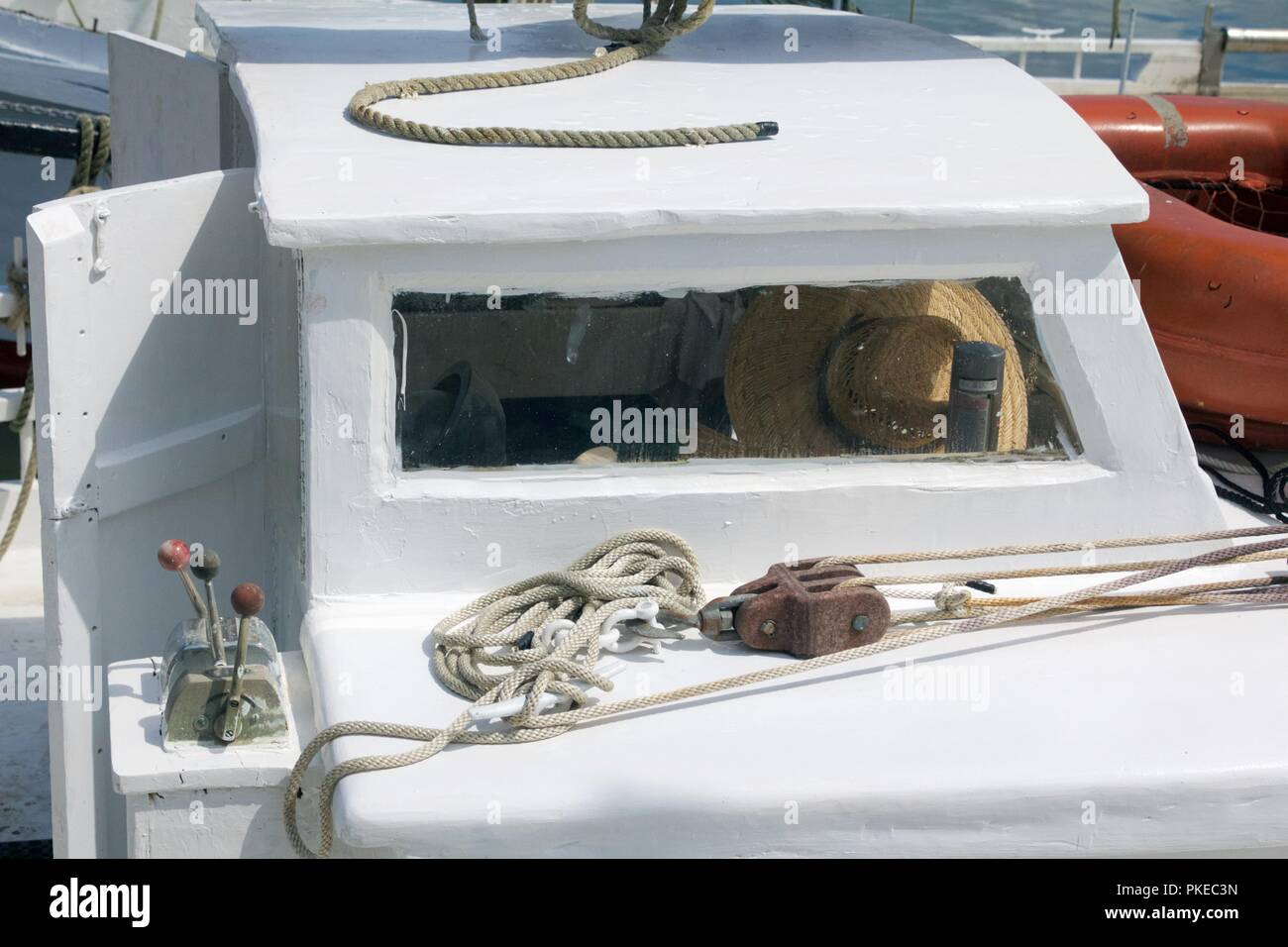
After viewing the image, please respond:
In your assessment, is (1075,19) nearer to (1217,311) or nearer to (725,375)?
(1217,311)

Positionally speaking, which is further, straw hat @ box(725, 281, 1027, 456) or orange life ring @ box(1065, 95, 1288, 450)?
orange life ring @ box(1065, 95, 1288, 450)

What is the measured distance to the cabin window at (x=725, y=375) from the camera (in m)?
2.46

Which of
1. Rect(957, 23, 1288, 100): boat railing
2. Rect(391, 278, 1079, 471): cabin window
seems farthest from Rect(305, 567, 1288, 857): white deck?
Rect(957, 23, 1288, 100): boat railing

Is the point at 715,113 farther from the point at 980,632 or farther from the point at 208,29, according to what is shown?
the point at 208,29

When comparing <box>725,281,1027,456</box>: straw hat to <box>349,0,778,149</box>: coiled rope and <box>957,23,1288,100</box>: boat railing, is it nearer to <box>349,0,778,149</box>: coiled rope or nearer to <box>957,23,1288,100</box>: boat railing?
<box>349,0,778,149</box>: coiled rope

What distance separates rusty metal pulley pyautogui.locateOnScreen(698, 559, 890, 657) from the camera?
2.31m

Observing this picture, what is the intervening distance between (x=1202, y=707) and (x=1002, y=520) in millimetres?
489

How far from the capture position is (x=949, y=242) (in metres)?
2.50

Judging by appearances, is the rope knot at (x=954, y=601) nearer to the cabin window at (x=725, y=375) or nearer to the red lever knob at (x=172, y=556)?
the cabin window at (x=725, y=375)

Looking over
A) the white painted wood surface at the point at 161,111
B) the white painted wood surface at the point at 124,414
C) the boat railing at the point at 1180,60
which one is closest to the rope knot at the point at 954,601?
the white painted wood surface at the point at 124,414

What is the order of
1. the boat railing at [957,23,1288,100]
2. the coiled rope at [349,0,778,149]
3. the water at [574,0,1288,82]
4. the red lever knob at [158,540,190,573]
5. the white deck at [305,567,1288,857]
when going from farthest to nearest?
the water at [574,0,1288,82], the boat railing at [957,23,1288,100], the coiled rope at [349,0,778,149], the red lever knob at [158,540,190,573], the white deck at [305,567,1288,857]

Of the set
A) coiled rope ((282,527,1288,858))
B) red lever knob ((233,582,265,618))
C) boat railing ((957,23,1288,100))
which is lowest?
coiled rope ((282,527,1288,858))

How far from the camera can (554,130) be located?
105 inches

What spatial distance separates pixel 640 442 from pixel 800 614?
0.44 meters
